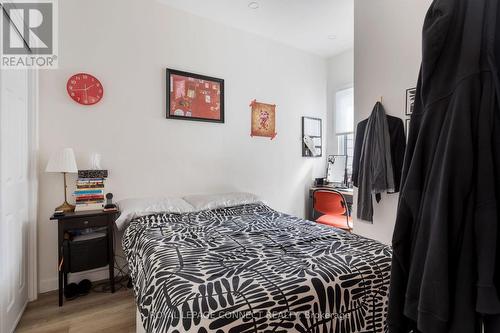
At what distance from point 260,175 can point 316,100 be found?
1622 mm

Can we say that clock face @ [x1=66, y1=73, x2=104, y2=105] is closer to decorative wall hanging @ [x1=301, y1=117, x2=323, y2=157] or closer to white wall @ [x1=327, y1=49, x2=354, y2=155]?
decorative wall hanging @ [x1=301, y1=117, x2=323, y2=157]

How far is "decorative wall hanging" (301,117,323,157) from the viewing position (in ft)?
12.8

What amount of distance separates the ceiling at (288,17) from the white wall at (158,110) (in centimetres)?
15

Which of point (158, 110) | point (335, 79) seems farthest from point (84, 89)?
point (335, 79)

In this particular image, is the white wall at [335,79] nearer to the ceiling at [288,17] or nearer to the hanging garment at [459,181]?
the ceiling at [288,17]

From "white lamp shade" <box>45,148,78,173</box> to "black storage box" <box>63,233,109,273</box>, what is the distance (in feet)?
2.00

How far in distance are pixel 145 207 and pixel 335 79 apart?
3.46 meters

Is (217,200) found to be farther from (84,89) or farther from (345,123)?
(345,123)

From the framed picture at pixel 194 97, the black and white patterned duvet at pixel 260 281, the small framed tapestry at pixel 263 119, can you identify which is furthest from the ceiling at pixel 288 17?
the black and white patterned duvet at pixel 260 281

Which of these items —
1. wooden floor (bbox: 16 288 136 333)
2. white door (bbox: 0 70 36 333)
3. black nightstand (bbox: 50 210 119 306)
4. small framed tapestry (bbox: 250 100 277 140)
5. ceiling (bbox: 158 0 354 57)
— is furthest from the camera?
small framed tapestry (bbox: 250 100 277 140)

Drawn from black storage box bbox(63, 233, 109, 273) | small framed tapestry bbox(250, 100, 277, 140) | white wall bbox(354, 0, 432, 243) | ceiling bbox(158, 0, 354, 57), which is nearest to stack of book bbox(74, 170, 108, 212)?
black storage box bbox(63, 233, 109, 273)

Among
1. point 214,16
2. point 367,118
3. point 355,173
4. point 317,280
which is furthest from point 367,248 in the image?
point 214,16

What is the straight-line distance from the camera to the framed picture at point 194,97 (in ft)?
9.09

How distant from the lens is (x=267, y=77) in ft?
11.5
